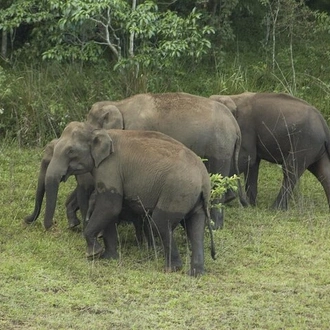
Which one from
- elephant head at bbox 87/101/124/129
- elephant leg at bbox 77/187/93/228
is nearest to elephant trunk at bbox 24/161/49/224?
elephant leg at bbox 77/187/93/228

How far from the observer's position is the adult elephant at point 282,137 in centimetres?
1271

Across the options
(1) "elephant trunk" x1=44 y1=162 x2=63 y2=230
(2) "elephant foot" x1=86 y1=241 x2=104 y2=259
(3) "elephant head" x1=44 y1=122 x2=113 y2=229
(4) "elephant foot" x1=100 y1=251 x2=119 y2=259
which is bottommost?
(4) "elephant foot" x1=100 y1=251 x2=119 y2=259

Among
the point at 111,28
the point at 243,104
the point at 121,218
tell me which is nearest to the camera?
the point at 121,218

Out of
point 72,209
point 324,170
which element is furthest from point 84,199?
point 324,170

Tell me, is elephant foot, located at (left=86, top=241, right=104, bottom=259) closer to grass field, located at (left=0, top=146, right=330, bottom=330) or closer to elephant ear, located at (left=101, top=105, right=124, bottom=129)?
grass field, located at (left=0, top=146, right=330, bottom=330)

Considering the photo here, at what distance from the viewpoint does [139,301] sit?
8.92 m

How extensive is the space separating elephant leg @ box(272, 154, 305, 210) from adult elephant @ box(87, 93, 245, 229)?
3.51 feet

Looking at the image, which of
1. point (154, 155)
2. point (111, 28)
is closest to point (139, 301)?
point (154, 155)

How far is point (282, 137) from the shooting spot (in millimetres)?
12836

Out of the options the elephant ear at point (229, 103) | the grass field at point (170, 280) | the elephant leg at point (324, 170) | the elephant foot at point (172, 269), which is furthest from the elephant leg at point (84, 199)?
the elephant leg at point (324, 170)

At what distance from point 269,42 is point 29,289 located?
9.91 meters

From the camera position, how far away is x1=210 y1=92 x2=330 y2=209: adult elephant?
1271 cm

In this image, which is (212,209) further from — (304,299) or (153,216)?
(304,299)

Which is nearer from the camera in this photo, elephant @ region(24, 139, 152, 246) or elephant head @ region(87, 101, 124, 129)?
elephant @ region(24, 139, 152, 246)
